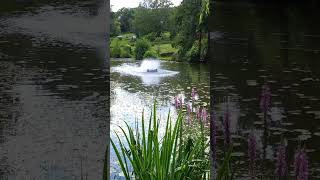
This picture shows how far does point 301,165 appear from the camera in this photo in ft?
4.18

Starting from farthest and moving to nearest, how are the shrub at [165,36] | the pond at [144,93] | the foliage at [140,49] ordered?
the shrub at [165,36]
the foliage at [140,49]
the pond at [144,93]

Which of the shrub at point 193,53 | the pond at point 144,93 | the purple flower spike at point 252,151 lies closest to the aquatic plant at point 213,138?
the purple flower spike at point 252,151

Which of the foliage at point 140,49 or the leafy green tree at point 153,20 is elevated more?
the leafy green tree at point 153,20

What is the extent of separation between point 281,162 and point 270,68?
0.95ft

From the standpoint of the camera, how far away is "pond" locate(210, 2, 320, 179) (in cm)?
127

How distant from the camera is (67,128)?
1213 millimetres

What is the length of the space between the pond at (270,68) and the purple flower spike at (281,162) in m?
0.02

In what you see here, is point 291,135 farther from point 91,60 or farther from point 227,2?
point 91,60

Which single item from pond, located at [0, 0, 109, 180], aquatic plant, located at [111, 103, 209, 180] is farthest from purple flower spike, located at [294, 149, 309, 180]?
pond, located at [0, 0, 109, 180]

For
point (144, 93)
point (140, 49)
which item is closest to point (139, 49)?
point (140, 49)

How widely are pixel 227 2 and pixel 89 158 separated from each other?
2.02 ft

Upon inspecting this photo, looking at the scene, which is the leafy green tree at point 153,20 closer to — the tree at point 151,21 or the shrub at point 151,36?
the tree at point 151,21

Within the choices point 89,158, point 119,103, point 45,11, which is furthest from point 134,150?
point 119,103

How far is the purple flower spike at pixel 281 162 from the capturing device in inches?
50.3
